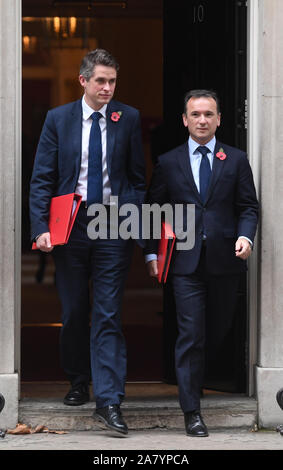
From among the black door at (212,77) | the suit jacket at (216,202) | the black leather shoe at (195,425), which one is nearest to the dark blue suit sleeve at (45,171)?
the suit jacket at (216,202)

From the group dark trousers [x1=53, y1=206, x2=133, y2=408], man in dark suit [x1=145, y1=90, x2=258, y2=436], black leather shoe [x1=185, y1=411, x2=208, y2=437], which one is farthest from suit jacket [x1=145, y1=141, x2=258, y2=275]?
black leather shoe [x1=185, y1=411, x2=208, y2=437]

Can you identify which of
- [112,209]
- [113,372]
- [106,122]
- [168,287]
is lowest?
[113,372]

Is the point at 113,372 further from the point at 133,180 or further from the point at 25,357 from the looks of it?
the point at 25,357

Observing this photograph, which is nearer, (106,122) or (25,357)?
(106,122)

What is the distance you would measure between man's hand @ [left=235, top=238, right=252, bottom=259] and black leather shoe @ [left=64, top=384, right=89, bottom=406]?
1418mm

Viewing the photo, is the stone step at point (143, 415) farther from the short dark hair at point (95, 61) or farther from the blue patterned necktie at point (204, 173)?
the short dark hair at point (95, 61)

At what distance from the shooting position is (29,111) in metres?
24.0

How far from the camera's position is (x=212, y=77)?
658 centimetres

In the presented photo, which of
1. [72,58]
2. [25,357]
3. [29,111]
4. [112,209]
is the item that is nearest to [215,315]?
[112,209]

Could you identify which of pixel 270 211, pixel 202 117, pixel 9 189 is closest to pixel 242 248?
pixel 270 211

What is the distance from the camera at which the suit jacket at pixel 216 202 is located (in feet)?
18.9
